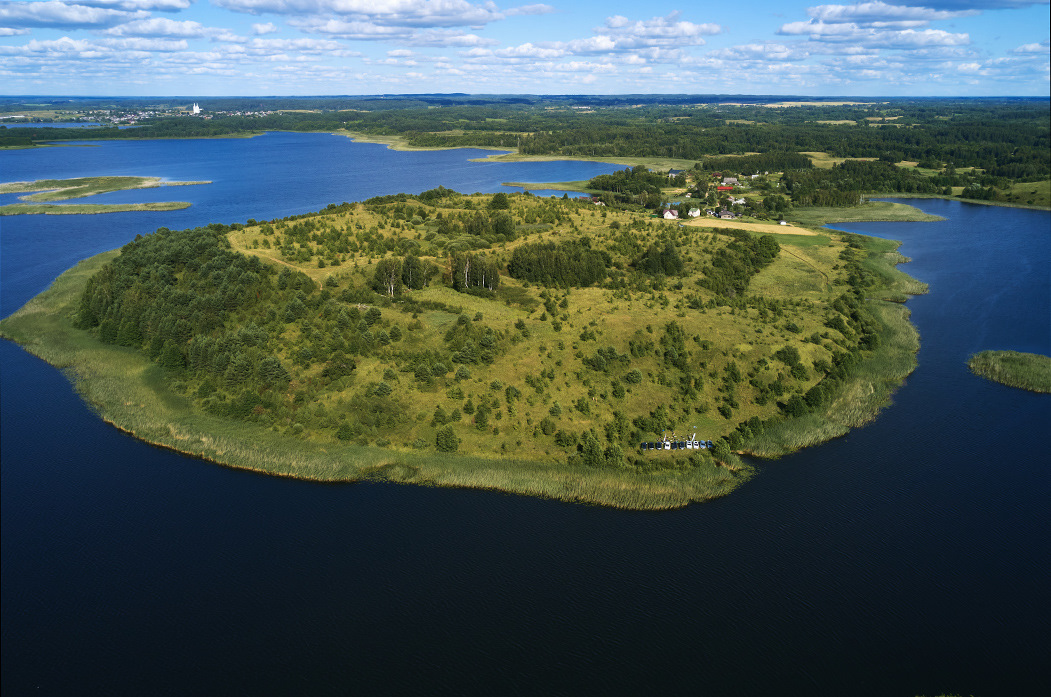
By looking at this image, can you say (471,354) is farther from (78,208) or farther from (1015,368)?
(78,208)

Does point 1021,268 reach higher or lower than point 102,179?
lower

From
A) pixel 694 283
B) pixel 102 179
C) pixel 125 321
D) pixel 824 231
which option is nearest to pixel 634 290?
pixel 694 283

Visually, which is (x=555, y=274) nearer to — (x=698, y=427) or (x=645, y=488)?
(x=698, y=427)

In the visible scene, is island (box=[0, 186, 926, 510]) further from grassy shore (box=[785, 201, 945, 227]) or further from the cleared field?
grassy shore (box=[785, 201, 945, 227])

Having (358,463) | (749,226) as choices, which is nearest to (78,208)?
(358,463)

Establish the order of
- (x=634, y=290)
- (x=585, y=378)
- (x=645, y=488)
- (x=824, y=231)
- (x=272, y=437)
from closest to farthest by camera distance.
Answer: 1. (x=645, y=488)
2. (x=272, y=437)
3. (x=585, y=378)
4. (x=634, y=290)
5. (x=824, y=231)
